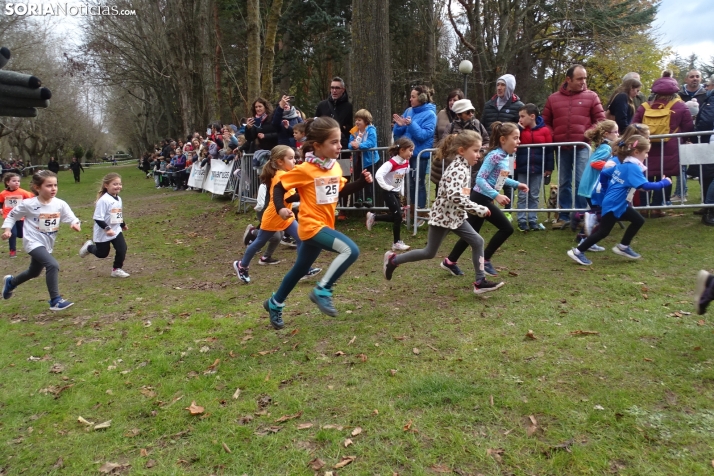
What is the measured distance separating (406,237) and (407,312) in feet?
11.7

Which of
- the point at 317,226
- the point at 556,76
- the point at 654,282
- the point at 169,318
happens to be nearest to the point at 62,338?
the point at 169,318

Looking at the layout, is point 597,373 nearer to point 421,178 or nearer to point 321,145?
point 321,145

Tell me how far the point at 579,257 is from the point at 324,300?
13.0 feet

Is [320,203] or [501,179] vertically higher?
[501,179]

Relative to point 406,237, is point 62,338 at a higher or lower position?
lower

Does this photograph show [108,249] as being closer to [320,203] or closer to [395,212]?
[395,212]

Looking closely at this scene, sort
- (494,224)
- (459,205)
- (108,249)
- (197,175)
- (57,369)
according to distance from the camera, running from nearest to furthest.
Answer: (57,369) → (459,205) → (494,224) → (108,249) → (197,175)

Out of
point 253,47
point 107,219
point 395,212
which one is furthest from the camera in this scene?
point 253,47

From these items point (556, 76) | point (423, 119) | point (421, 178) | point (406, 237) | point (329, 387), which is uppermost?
point (556, 76)

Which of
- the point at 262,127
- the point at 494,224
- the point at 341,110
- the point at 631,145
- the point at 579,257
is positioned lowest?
the point at 579,257

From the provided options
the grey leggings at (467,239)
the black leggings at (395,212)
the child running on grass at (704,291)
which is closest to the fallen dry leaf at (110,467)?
the grey leggings at (467,239)

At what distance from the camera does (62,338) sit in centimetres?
586

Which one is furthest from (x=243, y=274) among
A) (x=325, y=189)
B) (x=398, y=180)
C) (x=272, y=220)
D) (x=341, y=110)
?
(x=341, y=110)

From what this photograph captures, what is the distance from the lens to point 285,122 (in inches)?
434
